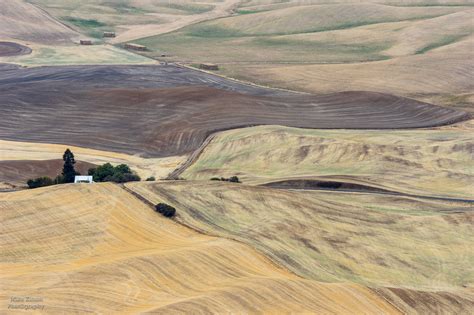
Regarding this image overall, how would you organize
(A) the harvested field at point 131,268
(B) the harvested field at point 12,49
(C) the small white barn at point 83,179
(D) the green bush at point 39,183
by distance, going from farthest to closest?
(B) the harvested field at point 12,49 < (C) the small white barn at point 83,179 < (D) the green bush at point 39,183 < (A) the harvested field at point 131,268

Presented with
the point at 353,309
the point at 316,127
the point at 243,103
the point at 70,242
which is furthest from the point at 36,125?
the point at 353,309

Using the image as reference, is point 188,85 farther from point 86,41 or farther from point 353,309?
point 353,309

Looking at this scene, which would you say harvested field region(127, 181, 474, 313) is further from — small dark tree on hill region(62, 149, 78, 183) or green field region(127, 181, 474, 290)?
small dark tree on hill region(62, 149, 78, 183)

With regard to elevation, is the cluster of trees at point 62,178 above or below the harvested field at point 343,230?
below

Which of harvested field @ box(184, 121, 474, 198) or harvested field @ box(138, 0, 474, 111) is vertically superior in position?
harvested field @ box(138, 0, 474, 111)

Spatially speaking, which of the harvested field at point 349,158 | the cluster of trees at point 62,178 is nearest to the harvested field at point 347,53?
the harvested field at point 349,158

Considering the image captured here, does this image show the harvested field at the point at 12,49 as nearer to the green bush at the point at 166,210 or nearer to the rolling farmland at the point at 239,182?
the rolling farmland at the point at 239,182

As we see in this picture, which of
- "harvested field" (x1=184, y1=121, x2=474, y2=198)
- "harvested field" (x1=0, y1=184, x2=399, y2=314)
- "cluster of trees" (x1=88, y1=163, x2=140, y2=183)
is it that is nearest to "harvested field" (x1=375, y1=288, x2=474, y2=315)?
"harvested field" (x1=0, y1=184, x2=399, y2=314)
